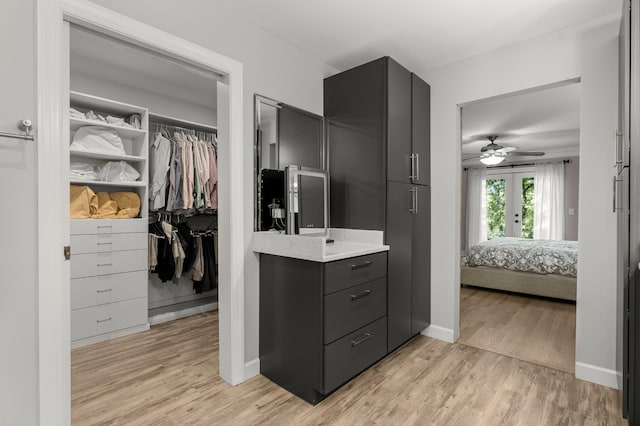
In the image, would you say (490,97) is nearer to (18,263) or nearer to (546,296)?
(546,296)

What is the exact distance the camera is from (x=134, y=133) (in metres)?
3.12

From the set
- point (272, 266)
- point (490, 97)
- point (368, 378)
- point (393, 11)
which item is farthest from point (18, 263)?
point (490, 97)

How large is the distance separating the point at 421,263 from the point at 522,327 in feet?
4.55

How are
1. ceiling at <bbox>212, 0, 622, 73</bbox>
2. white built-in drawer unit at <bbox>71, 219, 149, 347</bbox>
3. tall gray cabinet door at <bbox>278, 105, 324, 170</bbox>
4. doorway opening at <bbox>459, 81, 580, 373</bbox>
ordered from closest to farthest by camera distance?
ceiling at <bbox>212, 0, 622, 73</bbox> → tall gray cabinet door at <bbox>278, 105, 324, 170</bbox> → white built-in drawer unit at <bbox>71, 219, 149, 347</bbox> → doorway opening at <bbox>459, 81, 580, 373</bbox>

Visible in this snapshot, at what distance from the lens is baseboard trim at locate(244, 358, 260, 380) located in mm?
2150

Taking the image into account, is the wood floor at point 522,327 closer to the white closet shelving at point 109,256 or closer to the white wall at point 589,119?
the white wall at point 589,119

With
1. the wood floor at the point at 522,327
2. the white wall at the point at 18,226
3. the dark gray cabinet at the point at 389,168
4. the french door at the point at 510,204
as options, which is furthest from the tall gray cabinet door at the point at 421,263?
the french door at the point at 510,204

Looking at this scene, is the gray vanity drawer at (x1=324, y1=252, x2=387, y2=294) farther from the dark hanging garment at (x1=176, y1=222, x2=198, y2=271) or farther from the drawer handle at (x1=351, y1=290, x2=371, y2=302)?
the dark hanging garment at (x1=176, y1=222, x2=198, y2=271)

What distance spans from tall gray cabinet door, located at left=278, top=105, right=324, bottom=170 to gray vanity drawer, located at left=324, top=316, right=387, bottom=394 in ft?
4.31

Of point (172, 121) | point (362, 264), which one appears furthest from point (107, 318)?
point (362, 264)

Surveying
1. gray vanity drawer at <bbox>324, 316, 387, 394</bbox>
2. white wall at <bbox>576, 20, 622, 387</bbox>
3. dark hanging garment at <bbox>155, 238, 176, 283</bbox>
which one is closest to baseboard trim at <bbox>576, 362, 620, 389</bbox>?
white wall at <bbox>576, 20, 622, 387</bbox>

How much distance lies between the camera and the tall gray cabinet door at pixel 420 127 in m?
2.71

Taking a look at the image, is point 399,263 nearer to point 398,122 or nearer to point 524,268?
point 398,122

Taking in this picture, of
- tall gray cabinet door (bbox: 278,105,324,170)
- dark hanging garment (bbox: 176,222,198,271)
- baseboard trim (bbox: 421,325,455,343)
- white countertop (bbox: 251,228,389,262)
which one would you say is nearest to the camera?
white countertop (bbox: 251,228,389,262)
